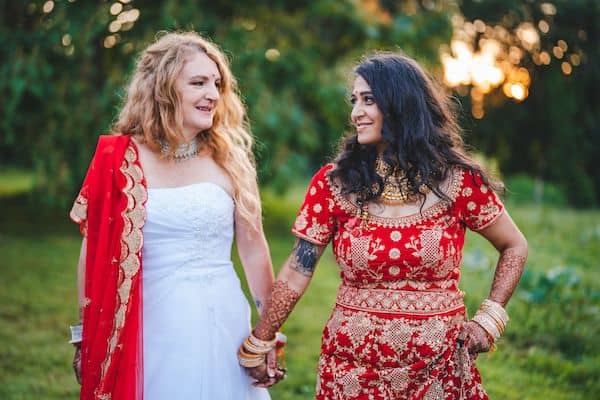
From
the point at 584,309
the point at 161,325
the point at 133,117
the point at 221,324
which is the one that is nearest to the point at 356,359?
A: the point at 221,324

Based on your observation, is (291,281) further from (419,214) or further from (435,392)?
(435,392)

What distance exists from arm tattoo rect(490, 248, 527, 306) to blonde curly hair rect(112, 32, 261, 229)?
3.58ft

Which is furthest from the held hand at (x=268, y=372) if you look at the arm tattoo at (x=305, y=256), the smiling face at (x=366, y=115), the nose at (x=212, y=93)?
the nose at (x=212, y=93)

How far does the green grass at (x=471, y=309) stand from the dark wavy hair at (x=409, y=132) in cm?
211

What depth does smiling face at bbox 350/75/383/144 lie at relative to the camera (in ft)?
8.45

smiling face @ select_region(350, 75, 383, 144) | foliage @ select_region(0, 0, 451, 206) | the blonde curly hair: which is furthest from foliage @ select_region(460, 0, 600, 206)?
smiling face @ select_region(350, 75, 383, 144)

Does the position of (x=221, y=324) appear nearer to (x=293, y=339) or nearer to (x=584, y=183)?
(x=293, y=339)

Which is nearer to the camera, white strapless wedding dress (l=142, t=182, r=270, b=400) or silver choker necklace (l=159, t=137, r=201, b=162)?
white strapless wedding dress (l=142, t=182, r=270, b=400)

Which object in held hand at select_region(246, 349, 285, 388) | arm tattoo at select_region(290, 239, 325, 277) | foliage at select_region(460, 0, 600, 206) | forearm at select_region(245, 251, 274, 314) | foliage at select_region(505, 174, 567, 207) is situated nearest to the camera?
arm tattoo at select_region(290, 239, 325, 277)

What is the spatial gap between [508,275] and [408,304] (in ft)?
1.45

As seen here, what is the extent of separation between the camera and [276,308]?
2785 millimetres

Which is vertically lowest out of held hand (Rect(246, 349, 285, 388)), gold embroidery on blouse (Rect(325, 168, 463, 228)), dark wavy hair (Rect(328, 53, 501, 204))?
held hand (Rect(246, 349, 285, 388))

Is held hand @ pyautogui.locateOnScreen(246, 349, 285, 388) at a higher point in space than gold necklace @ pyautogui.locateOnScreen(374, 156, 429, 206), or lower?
lower

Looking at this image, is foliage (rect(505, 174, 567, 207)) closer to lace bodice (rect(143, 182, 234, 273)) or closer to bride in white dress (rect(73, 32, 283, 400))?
bride in white dress (rect(73, 32, 283, 400))
